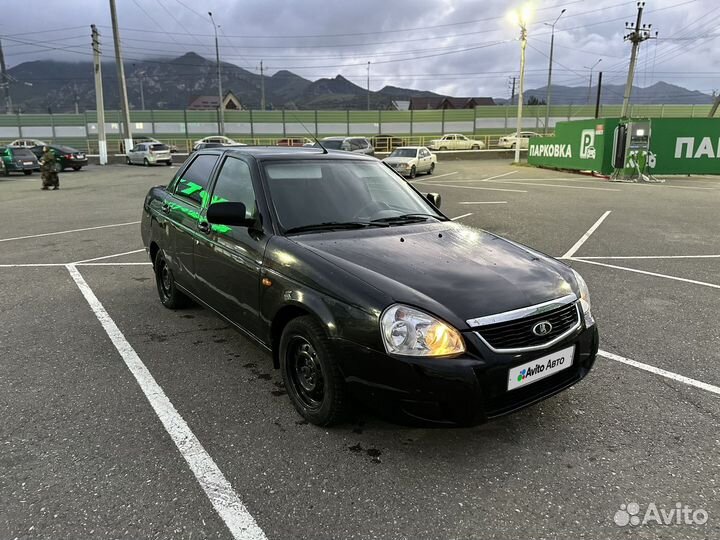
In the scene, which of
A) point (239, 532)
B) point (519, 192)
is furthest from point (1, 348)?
point (519, 192)

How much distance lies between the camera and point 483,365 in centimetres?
253

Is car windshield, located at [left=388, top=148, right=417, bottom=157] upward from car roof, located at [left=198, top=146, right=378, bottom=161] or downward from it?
downward

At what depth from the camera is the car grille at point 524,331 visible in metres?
2.60

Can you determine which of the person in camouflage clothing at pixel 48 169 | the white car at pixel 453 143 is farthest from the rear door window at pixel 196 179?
the white car at pixel 453 143

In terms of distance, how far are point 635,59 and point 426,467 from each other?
157 ft

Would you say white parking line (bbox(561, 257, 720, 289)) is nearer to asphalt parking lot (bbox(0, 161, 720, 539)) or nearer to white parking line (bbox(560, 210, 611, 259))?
white parking line (bbox(560, 210, 611, 259))

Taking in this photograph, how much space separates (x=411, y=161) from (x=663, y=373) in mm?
20541

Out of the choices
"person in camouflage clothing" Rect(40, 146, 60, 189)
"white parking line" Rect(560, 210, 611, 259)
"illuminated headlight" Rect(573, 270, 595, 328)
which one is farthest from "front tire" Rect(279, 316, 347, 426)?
"person in camouflage clothing" Rect(40, 146, 60, 189)

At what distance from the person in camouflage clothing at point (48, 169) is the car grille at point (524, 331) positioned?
65.4 ft

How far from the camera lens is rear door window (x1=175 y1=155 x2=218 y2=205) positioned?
4504 millimetres

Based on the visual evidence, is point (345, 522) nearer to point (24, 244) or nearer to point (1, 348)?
point (1, 348)

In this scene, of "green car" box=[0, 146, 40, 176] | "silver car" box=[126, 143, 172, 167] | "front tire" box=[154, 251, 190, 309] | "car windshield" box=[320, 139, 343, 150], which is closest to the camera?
"front tire" box=[154, 251, 190, 309]

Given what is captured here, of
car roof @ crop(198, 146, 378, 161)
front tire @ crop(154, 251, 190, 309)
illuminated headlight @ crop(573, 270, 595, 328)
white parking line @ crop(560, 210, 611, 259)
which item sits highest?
car roof @ crop(198, 146, 378, 161)

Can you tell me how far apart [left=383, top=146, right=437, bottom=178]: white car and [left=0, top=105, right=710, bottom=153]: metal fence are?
35.5m
